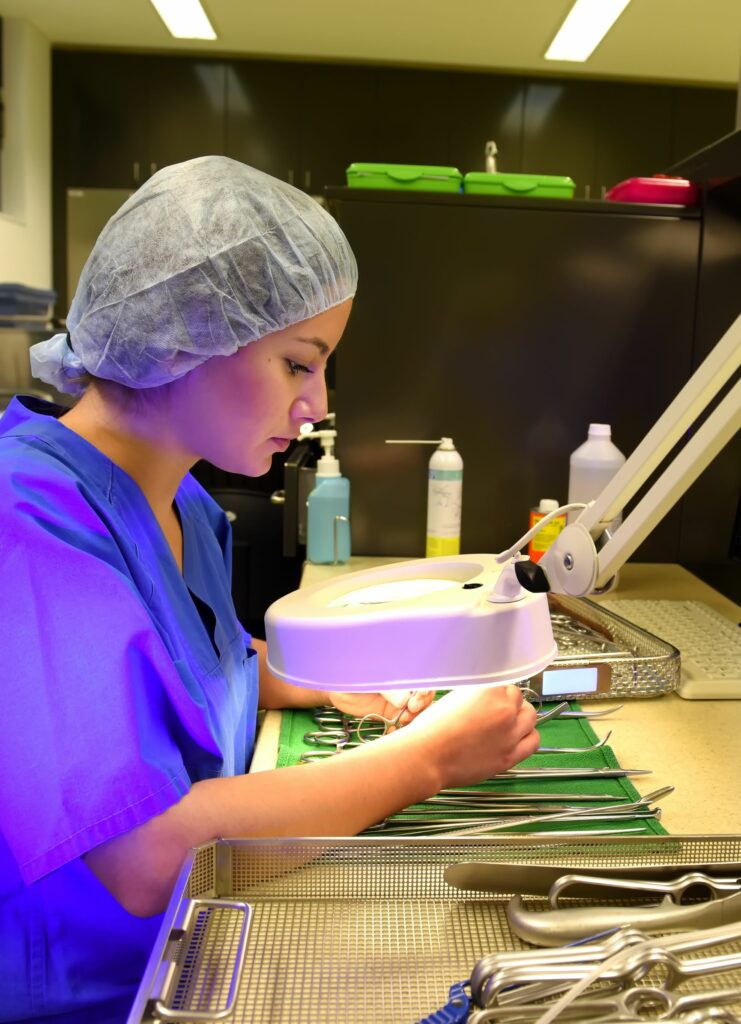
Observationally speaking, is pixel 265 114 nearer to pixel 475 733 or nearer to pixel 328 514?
pixel 328 514

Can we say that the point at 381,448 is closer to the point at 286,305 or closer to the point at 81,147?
the point at 286,305

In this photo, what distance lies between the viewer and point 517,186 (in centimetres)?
189

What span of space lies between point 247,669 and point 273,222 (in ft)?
1.94

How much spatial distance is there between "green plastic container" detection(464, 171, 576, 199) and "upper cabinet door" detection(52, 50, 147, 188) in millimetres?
3859

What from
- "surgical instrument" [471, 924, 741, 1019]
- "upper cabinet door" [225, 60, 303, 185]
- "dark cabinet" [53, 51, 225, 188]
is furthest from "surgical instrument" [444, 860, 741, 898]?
"dark cabinet" [53, 51, 225, 188]

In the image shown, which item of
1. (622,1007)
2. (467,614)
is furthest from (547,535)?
(622,1007)

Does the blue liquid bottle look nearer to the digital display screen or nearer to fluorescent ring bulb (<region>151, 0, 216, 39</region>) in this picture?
the digital display screen

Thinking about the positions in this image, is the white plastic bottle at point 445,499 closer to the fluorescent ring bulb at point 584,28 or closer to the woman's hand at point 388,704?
the woman's hand at point 388,704

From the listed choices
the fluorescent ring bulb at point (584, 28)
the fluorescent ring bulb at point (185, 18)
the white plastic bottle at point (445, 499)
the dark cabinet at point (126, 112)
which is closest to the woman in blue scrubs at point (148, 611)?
the white plastic bottle at point (445, 499)

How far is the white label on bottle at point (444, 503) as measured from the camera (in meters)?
1.86

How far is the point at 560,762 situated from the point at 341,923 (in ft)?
1.62

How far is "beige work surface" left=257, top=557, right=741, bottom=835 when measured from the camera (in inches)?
38.3

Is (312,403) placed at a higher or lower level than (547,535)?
higher

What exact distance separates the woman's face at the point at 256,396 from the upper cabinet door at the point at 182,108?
4567 millimetres
